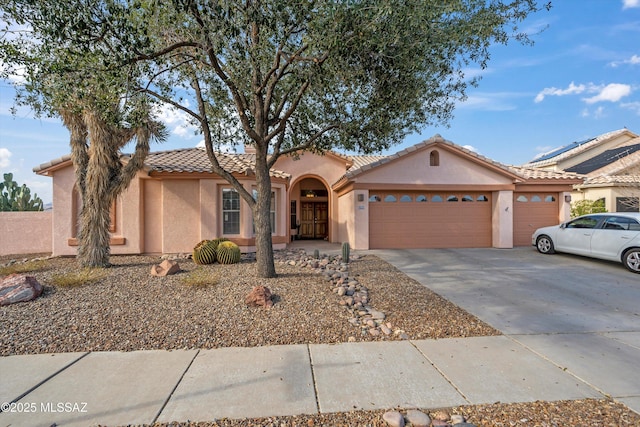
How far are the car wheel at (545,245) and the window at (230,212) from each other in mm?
11544

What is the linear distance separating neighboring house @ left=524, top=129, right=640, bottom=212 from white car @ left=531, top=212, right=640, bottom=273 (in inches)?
240

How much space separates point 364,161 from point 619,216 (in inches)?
463

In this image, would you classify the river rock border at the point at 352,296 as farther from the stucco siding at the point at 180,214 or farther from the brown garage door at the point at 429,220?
the brown garage door at the point at 429,220

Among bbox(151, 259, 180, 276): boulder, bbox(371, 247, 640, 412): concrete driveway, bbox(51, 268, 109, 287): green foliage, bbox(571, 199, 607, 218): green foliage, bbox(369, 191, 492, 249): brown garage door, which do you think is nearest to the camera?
bbox(371, 247, 640, 412): concrete driveway

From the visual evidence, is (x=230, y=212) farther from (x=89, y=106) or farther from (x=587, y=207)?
(x=587, y=207)

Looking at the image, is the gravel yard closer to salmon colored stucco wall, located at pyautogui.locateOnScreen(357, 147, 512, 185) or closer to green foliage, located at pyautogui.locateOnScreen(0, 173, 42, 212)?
salmon colored stucco wall, located at pyautogui.locateOnScreen(357, 147, 512, 185)

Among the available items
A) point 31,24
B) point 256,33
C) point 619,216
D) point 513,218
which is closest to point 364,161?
point 513,218

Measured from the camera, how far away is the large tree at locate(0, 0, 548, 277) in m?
5.20

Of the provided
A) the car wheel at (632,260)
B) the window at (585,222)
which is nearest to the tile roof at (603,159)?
the window at (585,222)

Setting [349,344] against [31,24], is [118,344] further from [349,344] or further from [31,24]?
[31,24]

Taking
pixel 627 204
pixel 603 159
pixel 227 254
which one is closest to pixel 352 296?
pixel 227 254

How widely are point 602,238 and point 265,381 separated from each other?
448 inches

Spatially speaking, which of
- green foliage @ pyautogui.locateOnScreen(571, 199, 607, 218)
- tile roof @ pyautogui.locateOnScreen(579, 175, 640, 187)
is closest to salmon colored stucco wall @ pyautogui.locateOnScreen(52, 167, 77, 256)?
green foliage @ pyautogui.locateOnScreen(571, 199, 607, 218)

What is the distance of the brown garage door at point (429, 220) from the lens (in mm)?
13320
